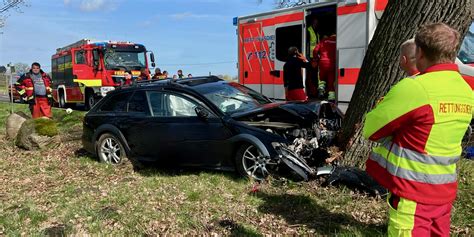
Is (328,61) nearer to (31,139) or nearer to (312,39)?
(312,39)

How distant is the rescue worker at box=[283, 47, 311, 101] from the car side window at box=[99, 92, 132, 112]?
3.29m

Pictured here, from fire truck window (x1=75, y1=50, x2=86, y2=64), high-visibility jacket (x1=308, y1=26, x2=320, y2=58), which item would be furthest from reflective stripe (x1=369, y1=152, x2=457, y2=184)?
fire truck window (x1=75, y1=50, x2=86, y2=64)

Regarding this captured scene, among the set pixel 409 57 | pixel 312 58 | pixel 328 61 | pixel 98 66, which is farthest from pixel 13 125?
pixel 409 57

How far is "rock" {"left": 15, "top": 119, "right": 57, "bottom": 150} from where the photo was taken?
31.3 ft

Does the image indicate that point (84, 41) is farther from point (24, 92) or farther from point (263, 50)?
point (263, 50)

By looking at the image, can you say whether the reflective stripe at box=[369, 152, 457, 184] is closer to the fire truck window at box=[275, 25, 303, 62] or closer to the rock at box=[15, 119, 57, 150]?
the fire truck window at box=[275, 25, 303, 62]

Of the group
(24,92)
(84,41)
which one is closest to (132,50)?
(84,41)

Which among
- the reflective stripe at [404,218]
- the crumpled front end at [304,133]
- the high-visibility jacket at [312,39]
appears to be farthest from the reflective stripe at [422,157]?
the high-visibility jacket at [312,39]

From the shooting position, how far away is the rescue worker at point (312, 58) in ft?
32.7

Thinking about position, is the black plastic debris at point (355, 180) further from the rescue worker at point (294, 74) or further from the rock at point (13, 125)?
the rock at point (13, 125)

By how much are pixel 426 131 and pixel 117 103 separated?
20.8 ft

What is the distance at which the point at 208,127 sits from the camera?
6.39 m

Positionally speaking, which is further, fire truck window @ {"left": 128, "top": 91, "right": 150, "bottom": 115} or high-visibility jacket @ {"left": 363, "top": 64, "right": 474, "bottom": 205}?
fire truck window @ {"left": 128, "top": 91, "right": 150, "bottom": 115}

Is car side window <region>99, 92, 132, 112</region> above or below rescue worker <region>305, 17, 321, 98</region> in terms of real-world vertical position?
below
